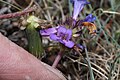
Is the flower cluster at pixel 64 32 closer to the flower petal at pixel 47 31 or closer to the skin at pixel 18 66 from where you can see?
the flower petal at pixel 47 31

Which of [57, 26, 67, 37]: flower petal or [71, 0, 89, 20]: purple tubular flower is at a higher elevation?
[71, 0, 89, 20]: purple tubular flower

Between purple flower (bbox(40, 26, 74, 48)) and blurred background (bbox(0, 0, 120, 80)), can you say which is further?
blurred background (bbox(0, 0, 120, 80))

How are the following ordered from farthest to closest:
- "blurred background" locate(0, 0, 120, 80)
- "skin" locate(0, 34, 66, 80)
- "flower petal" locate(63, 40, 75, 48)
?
1. "blurred background" locate(0, 0, 120, 80)
2. "flower petal" locate(63, 40, 75, 48)
3. "skin" locate(0, 34, 66, 80)

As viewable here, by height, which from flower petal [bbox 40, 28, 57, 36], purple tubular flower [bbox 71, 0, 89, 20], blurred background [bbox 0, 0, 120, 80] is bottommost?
blurred background [bbox 0, 0, 120, 80]

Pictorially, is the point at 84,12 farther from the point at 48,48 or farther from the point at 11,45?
the point at 11,45

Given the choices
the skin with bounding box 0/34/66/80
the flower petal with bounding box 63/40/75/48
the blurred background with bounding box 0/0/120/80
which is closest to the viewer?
the skin with bounding box 0/34/66/80

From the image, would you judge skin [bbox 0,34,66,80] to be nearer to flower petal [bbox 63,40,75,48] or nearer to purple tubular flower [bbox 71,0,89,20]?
flower petal [bbox 63,40,75,48]

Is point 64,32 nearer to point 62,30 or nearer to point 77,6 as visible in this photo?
point 62,30

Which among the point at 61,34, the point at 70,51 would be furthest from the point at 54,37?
the point at 70,51

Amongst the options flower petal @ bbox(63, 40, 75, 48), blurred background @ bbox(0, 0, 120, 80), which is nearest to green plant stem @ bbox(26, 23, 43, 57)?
blurred background @ bbox(0, 0, 120, 80)
